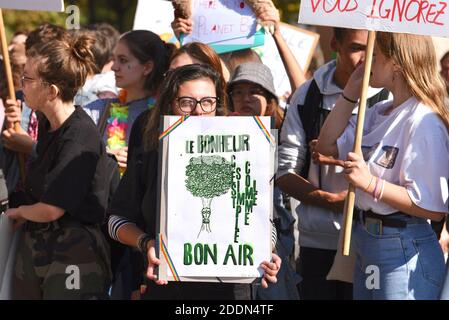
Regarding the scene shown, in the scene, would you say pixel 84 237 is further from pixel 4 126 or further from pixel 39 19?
pixel 39 19

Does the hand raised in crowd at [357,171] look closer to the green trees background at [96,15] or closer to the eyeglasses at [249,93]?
the eyeglasses at [249,93]

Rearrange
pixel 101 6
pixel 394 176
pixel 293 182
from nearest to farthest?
pixel 394 176 < pixel 293 182 < pixel 101 6

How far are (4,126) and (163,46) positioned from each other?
1123 mm

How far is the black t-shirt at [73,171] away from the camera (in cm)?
509

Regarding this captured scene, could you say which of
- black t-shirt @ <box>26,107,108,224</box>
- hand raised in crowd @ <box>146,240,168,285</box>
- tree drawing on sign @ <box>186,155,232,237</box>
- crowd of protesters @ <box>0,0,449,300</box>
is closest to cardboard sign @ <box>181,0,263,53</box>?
crowd of protesters @ <box>0,0,449,300</box>

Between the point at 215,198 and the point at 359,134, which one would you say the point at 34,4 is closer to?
the point at 215,198

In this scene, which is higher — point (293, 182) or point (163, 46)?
point (163, 46)

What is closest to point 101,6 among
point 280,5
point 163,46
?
point 280,5

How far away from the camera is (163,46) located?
260 inches

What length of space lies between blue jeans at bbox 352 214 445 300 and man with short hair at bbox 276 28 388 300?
33.4 inches

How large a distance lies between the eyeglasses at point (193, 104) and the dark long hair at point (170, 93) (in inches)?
2.4

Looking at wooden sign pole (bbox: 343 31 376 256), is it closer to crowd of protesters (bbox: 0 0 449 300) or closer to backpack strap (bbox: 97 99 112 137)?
crowd of protesters (bbox: 0 0 449 300)

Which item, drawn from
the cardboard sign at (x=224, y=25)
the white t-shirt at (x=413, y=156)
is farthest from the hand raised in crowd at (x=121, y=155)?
the white t-shirt at (x=413, y=156)

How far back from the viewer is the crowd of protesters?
468 cm
